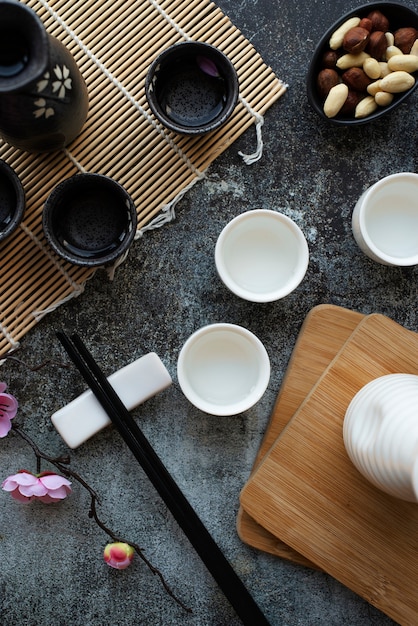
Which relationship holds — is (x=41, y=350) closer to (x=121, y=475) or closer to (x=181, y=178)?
(x=121, y=475)

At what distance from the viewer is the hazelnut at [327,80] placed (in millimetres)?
1097

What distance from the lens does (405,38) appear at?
1090 mm

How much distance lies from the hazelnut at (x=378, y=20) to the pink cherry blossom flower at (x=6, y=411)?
3.03 ft

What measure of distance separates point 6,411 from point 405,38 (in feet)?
3.20

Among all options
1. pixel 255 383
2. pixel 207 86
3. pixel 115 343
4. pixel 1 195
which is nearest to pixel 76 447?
pixel 115 343

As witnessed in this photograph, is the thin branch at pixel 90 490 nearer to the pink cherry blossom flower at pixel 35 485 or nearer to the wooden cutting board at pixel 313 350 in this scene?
the pink cherry blossom flower at pixel 35 485

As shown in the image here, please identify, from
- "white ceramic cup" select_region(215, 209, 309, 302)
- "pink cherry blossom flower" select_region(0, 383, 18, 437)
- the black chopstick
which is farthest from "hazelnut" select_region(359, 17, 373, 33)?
"pink cherry blossom flower" select_region(0, 383, 18, 437)

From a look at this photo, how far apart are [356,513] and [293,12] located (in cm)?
94

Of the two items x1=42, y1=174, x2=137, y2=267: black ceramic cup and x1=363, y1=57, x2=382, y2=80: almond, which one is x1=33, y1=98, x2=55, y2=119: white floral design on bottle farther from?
x1=363, y1=57, x2=382, y2=80: almond

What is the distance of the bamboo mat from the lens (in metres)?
1.13

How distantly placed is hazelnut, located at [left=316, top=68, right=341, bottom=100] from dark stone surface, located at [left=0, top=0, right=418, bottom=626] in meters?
0.07

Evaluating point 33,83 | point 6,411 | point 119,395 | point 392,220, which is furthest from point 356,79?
point 6,411

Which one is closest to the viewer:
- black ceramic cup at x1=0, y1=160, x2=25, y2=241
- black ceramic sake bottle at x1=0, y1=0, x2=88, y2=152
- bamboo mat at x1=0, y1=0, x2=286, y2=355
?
black ceramic sake bottle at x1=0, y1=0, x2=88, y2=152

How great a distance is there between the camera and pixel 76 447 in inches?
44.6
